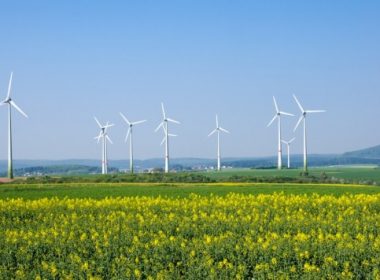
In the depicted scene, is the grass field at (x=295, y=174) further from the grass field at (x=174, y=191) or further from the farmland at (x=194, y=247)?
the farmland at (x=194, y=247)

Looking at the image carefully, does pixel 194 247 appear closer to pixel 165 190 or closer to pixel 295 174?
pixel 165 190

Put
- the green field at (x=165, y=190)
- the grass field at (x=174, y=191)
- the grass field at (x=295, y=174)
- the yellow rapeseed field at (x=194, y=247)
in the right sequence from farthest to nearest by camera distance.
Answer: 1. the grass field at (x=295, y=174)
2. the green field at (x=165, y=190)
3. the grass field at (x=174, y=191)
4. the yellow rapeseed field at (x=194, y=247)

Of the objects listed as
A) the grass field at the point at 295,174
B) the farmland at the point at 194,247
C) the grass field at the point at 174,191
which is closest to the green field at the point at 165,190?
the grass field at the point at 174,191

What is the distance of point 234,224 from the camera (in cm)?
1714

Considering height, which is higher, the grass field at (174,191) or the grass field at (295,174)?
the grass field at (174,191)

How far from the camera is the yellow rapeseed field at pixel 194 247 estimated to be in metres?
12.9

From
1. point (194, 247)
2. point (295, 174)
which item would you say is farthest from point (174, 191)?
point (295, 174)

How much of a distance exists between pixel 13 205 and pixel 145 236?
839cm

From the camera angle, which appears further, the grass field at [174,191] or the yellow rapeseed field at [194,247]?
the grass field at [174,191]

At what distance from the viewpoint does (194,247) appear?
46.1 feet

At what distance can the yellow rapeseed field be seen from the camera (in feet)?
42.2

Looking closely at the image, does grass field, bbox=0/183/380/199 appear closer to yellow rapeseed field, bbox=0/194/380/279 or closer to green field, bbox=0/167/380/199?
green field, bbox=0/167/380/199

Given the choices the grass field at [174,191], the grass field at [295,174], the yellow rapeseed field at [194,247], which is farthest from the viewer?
the grass field at [295,174]

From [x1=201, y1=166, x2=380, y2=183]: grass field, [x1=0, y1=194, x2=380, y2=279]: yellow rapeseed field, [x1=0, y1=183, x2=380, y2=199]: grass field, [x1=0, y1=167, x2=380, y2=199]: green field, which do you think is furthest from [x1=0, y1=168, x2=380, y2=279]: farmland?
[x1=201, y1=166, x2=380, y2=183]: grass field
